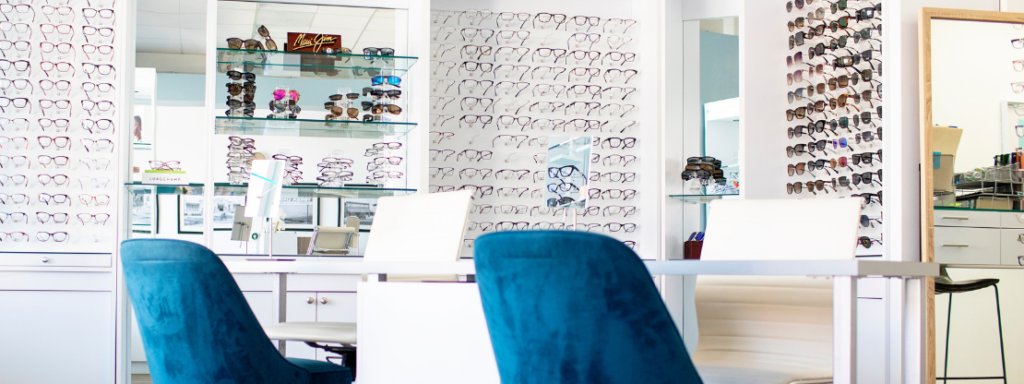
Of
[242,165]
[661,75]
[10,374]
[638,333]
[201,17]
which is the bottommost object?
[10,374]

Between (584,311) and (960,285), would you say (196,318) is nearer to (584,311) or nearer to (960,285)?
(584,311)

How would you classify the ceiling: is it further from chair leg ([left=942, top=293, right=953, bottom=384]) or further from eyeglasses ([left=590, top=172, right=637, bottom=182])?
chair leg ([left=942, top=293, right=953, bottom=384])

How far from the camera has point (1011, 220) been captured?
414 cm

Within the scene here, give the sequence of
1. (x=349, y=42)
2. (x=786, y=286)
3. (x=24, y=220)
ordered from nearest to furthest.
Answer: (x=786, y=286) → (x=24, y=220) → (x=349, y=42)

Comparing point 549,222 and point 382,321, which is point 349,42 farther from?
point 382,321

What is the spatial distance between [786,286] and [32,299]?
149 inches

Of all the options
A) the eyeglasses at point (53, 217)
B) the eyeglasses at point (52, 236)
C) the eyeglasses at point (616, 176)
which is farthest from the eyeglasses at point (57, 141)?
the eyeglasses at point (616, 176)

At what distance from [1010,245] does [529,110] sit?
270cm

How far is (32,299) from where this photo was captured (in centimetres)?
424

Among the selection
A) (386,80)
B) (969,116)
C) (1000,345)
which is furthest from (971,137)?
(386,80)

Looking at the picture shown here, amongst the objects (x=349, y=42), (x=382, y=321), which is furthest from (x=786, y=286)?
(x=349, y=42)

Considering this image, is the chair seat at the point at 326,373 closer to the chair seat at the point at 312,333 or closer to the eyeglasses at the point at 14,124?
the chair seat at the point at 312,333

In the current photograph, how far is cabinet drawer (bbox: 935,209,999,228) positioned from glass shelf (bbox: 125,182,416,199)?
2755mm

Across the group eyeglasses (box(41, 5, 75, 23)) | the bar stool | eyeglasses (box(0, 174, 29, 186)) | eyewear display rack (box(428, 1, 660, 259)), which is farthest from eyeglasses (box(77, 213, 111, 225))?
the bar stool
